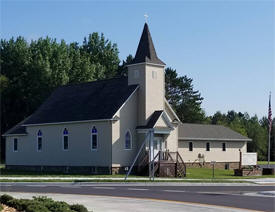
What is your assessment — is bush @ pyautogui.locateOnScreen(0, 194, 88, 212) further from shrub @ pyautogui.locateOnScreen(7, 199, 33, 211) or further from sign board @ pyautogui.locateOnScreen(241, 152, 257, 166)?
sign board @ pyautogui.locateOnScreen(241, 152, 257, 166)

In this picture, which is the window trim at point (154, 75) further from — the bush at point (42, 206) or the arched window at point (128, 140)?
the bush at point (42, 206)

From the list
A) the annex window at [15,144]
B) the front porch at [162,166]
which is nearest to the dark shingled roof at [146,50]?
the front porch at [162,166]

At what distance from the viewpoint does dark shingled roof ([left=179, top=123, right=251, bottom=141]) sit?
60.2 meters

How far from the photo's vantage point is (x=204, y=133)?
62.9m

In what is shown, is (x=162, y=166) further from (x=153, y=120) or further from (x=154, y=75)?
(x=154, y=75)

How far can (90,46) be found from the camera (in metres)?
86.8

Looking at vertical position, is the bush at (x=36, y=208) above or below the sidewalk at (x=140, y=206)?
above

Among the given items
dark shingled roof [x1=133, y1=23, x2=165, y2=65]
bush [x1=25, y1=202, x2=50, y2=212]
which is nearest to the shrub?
bush [x1=25, y1=202, x2=50, y2=212]

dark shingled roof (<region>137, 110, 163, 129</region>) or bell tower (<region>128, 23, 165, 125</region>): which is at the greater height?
bell tower (<region>128, 23, 165, 125</region>)

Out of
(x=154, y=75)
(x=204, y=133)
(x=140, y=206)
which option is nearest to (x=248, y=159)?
(x=154, y=75)

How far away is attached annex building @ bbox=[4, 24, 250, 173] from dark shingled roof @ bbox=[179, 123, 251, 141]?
1044cm

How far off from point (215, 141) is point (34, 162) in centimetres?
2080

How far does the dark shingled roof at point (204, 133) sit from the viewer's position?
60.2 meters

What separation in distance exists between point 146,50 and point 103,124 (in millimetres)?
7112
